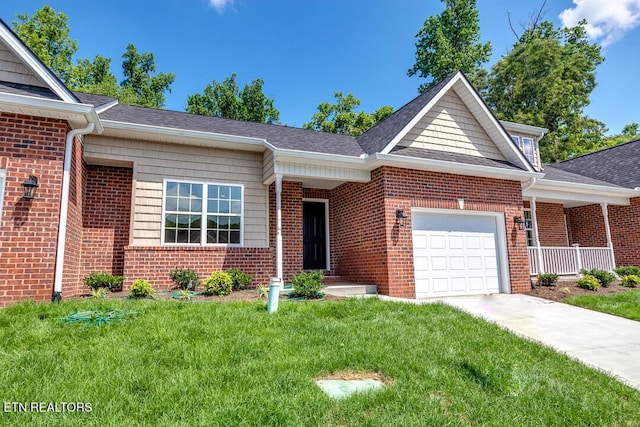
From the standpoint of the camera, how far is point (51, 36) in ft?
89.8

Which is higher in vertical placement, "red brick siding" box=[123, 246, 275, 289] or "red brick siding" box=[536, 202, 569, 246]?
"red brick siding" box=[536, 202, 569, 246]

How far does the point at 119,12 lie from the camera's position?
18.1m

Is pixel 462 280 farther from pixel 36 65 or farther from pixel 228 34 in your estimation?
pixel 228 34

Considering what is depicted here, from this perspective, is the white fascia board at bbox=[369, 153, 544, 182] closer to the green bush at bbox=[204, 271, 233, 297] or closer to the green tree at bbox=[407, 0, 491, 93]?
the green bush at bbox=[204, 271, 233, 297]

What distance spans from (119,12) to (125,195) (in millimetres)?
13765

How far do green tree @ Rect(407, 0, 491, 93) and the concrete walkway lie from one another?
86.4 ft

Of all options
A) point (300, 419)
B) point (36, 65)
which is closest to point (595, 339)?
point (300, 419)

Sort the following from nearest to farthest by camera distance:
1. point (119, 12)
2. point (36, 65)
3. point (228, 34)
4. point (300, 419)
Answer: point (300, 419), point (36, 65), point (119, 12), point (228, 34)

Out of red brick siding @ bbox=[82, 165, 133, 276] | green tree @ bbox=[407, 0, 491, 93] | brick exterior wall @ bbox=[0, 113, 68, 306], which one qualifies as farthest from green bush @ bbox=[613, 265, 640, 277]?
green tree @ bbox=[407, 0, 491, 93]

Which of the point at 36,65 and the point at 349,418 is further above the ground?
the point at 36,65

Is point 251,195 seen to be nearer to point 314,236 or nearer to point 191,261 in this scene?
point 191,261

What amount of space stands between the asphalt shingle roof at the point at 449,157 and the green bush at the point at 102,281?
719 cm

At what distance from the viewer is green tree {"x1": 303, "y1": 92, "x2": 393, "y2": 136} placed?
30.5m

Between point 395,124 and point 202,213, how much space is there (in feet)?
19.6
